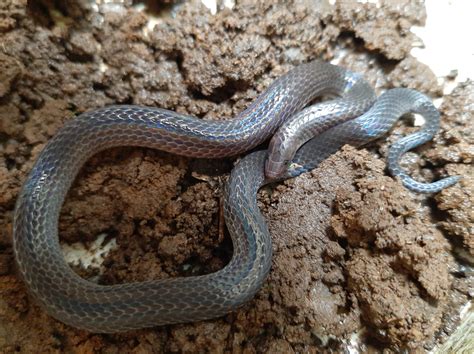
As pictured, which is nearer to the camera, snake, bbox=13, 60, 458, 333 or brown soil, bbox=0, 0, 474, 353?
snake, bbox=13, 60, 458, 333

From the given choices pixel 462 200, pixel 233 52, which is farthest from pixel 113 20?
pixel 462 200

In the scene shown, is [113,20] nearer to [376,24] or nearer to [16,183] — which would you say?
[16,183]

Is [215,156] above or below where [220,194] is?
above

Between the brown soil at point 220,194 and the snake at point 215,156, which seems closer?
the snake at point 215,156
